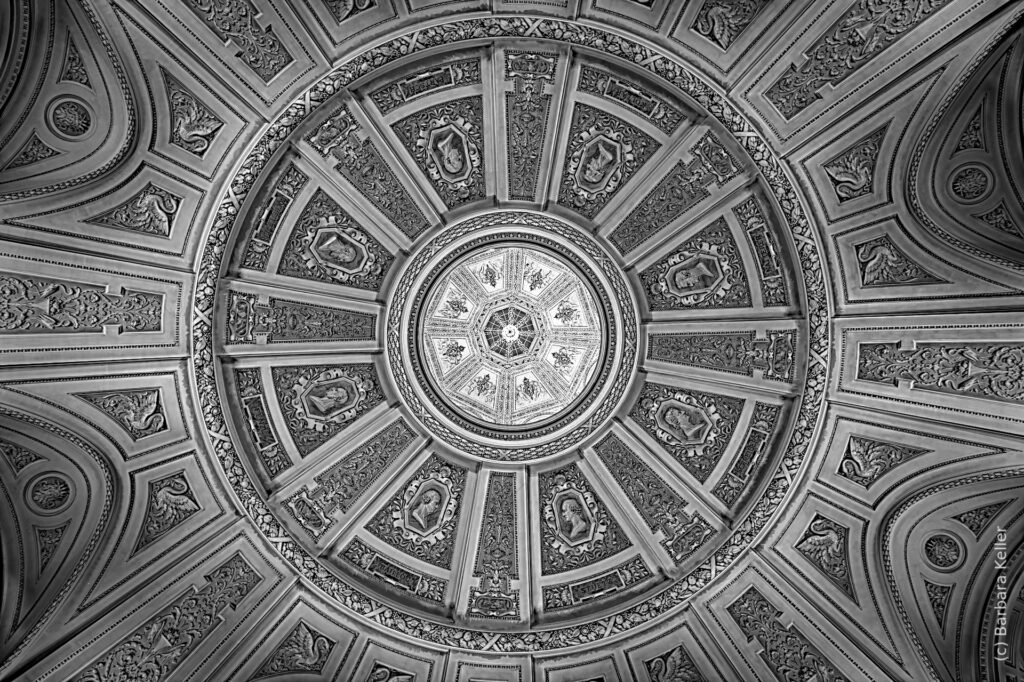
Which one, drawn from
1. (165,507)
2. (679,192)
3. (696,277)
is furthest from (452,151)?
(165,507)

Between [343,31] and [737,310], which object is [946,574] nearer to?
[737,310]

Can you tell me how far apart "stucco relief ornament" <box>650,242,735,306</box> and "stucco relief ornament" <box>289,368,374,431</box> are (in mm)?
7072

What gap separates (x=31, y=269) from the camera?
40.5 feet

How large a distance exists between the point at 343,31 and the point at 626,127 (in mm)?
5805

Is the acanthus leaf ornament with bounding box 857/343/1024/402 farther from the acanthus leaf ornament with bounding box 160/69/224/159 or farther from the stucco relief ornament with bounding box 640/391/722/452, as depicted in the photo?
the acanthus leaf ornament with bounding box 160/69/224/159

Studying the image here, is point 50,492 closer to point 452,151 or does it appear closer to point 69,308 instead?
point 69,308

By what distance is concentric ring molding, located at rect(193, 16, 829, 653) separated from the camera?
511 inches

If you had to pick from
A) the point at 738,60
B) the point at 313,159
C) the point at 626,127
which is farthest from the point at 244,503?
the point at 738,60

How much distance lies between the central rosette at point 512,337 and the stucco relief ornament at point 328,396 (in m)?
2.25

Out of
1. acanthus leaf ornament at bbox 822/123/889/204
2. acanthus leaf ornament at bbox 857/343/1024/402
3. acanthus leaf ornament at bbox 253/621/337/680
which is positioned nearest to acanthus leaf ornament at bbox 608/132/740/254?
acanthus leaf ornament at bbox 822/123/889/204

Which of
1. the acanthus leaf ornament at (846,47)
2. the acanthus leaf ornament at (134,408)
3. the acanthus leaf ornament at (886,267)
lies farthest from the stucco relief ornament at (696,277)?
the acanthus leaf ornament at (134,408)

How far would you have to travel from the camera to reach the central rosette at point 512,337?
18.3 meters

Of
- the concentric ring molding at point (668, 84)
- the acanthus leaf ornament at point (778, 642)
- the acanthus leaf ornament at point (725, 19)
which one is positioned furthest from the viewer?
the acanthus leaf ornament at point (778, 642)

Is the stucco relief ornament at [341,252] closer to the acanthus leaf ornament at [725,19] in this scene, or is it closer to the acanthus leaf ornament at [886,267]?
the acanthus leaf ornament at [725,19]
